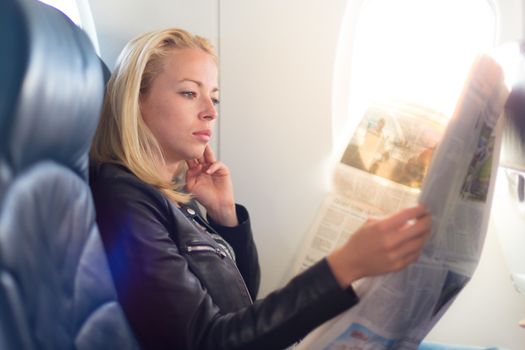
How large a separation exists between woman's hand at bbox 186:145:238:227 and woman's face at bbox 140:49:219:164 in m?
0.25

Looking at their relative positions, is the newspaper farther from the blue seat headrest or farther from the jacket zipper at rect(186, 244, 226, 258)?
the blue seat headrest

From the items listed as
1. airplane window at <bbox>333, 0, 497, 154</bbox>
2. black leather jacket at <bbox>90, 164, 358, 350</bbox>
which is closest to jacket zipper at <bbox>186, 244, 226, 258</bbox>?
black leather jacket at <bbox>90, 164, 358, 350</bbox>

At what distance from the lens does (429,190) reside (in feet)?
2.38

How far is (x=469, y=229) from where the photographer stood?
0.87 metres

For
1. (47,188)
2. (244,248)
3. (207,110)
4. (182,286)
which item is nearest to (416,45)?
(207,110)

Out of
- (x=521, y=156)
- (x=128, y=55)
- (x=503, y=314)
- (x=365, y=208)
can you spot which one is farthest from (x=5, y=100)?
(x=503, y=314)

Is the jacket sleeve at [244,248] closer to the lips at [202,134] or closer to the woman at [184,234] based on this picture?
the woman at [184,234]

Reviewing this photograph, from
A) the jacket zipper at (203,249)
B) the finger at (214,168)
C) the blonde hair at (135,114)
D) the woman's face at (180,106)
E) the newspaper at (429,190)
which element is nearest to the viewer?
the newspaper at (429,190)

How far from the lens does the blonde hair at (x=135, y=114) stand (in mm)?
1170

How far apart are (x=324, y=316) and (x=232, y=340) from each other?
0.52 feet

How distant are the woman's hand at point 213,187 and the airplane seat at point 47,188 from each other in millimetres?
792

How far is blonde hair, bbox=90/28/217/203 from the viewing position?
1170mm

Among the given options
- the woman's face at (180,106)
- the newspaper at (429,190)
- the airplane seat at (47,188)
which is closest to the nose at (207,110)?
the woman's face at (180,106)

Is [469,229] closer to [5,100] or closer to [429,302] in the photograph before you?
[429,302]
